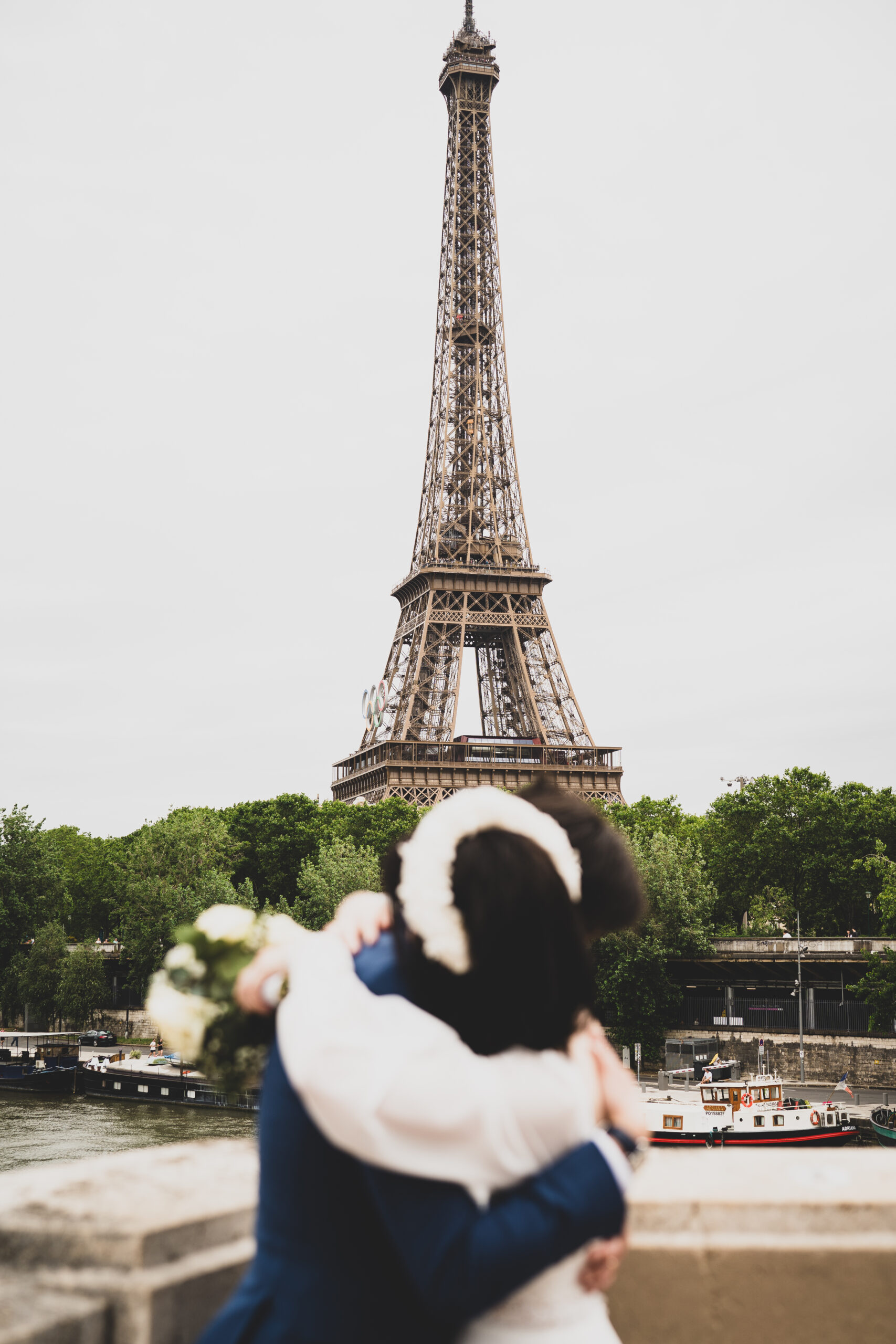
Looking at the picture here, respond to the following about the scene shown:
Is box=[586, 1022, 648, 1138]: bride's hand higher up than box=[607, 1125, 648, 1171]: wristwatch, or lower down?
higher up

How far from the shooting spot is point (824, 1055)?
132 ft

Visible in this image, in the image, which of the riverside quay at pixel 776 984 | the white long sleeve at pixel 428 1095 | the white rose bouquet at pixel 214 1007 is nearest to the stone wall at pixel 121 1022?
the riverside quay at pixel 776 984

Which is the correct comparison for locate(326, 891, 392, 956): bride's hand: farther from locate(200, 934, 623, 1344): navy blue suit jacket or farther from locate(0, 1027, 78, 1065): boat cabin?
locate(0, 1027, 78, 1065): boat cabin

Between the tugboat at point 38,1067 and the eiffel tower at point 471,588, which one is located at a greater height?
the eiffel tower at point 471,588

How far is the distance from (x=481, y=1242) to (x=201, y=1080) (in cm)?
3718

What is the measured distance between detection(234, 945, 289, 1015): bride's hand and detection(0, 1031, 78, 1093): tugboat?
41084 millimetres

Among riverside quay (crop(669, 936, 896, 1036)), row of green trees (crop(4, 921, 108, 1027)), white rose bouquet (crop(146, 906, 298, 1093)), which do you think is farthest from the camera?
row of green trees (crop(4, 921, 108, 1027))

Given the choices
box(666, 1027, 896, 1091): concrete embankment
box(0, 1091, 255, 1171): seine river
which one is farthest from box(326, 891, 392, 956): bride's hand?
box(666, 1027, 896, 1091): concrete embankment

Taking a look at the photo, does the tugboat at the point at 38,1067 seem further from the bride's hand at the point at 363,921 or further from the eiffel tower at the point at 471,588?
the bride's hand at the point at 363,921

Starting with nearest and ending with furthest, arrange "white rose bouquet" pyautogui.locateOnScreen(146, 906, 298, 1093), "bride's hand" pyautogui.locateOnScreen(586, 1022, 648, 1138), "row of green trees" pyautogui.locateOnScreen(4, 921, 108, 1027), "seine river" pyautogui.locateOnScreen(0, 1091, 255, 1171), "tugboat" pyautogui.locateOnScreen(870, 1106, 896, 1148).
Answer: "bride's hand" pyautogui.locateOnScreen(586, 1022, 648, 1138)
"white rose bouquet" pyautogui.locateOnScreen(146, 906, 298, 1093)
"tugboat" pyautogui.locateOnScreen(870, 1106, 896, 1148)
"seine river" pyautogui.locateOnScreen(0, 1091, 255, 1171)
"row of green trees" pyautogui.locateOnScreen(4, 921, 108, 1027)

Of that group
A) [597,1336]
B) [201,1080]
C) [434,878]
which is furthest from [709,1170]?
[201,1080]

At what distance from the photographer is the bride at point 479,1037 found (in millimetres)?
1917

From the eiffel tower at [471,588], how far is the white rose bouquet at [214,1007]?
58.4m

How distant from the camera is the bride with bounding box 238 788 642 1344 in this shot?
1917 mm
